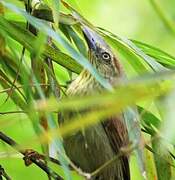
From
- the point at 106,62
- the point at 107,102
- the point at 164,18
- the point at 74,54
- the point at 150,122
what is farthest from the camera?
the point at 106,62

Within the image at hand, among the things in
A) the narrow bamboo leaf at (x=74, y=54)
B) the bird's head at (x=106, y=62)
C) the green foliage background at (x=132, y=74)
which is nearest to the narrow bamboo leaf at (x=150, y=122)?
the green foliage background at (x=132, y=74)

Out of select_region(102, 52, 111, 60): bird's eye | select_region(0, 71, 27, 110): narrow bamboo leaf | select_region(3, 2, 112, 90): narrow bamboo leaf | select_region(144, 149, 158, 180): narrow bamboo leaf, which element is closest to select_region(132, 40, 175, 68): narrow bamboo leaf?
select_region(144, 149, 158, 180): narrow bamboo leaf

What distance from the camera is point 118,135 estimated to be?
2.40 meters

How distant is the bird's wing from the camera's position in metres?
2.37

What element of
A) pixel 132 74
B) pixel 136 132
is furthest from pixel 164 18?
pixel 132 74

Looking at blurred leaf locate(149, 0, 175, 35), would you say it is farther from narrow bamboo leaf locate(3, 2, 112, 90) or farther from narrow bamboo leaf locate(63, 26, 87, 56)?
narrow bamboo leaf locate(63, 26, 87, 56)

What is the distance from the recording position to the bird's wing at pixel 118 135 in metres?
2.37

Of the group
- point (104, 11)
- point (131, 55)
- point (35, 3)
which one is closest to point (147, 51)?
point (131, 55)

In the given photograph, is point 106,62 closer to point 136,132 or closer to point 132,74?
point 132,74

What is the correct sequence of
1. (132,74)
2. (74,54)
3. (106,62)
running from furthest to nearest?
(106,62)
(132,74)
(74,54)

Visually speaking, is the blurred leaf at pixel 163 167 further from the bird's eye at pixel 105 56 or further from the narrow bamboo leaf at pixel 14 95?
the bird's eye at pixel 105 56

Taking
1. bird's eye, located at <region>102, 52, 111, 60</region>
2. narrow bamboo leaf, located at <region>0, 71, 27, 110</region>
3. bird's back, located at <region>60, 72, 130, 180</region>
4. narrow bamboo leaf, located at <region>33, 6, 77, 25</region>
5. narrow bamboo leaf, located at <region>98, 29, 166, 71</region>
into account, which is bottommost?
bird's back, located at <region>60, 72, 130, 180</region>

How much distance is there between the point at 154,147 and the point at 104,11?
2.17m

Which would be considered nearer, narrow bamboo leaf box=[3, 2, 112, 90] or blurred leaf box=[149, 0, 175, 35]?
blurred leaf box=[149, 0, 175, 35]
